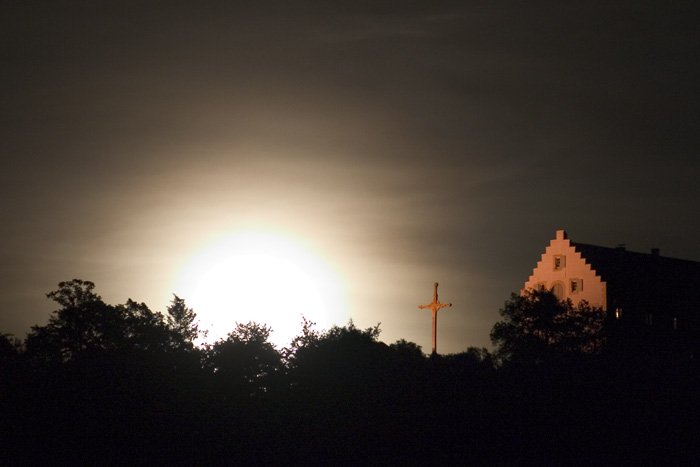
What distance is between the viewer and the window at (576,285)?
9356cm

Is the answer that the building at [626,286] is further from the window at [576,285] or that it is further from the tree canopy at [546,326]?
the tree canopy at [546,326]

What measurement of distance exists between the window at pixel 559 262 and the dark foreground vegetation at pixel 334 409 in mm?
33728

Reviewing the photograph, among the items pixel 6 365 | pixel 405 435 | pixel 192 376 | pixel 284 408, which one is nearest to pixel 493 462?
pixel 405 435

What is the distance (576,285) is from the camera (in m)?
94.1

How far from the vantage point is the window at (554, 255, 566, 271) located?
9654cm

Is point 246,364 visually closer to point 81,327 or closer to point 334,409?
point 334,409

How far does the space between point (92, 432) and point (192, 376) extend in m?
7.69

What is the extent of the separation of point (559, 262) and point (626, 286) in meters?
8.00

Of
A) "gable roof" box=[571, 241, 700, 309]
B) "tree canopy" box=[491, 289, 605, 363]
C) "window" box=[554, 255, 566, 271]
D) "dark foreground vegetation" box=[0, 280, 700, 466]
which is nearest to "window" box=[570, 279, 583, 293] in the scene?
"gable roof" box=[571, 241, 700, 309]

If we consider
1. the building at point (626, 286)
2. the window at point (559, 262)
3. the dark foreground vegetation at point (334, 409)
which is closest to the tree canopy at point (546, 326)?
the building at point (626, 286)

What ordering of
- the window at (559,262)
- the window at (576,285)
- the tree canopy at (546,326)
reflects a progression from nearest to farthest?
1. the tree canopy at (546,326)
2. the window at (576,285)
3. the window at (559,262)

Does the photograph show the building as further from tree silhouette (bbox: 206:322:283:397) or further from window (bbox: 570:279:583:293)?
tree silhouette (bbox: 206:322:283:397)

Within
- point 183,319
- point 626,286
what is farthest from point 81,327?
point 626,286

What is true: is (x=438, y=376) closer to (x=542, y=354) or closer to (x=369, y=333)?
(x=369, y=333)
